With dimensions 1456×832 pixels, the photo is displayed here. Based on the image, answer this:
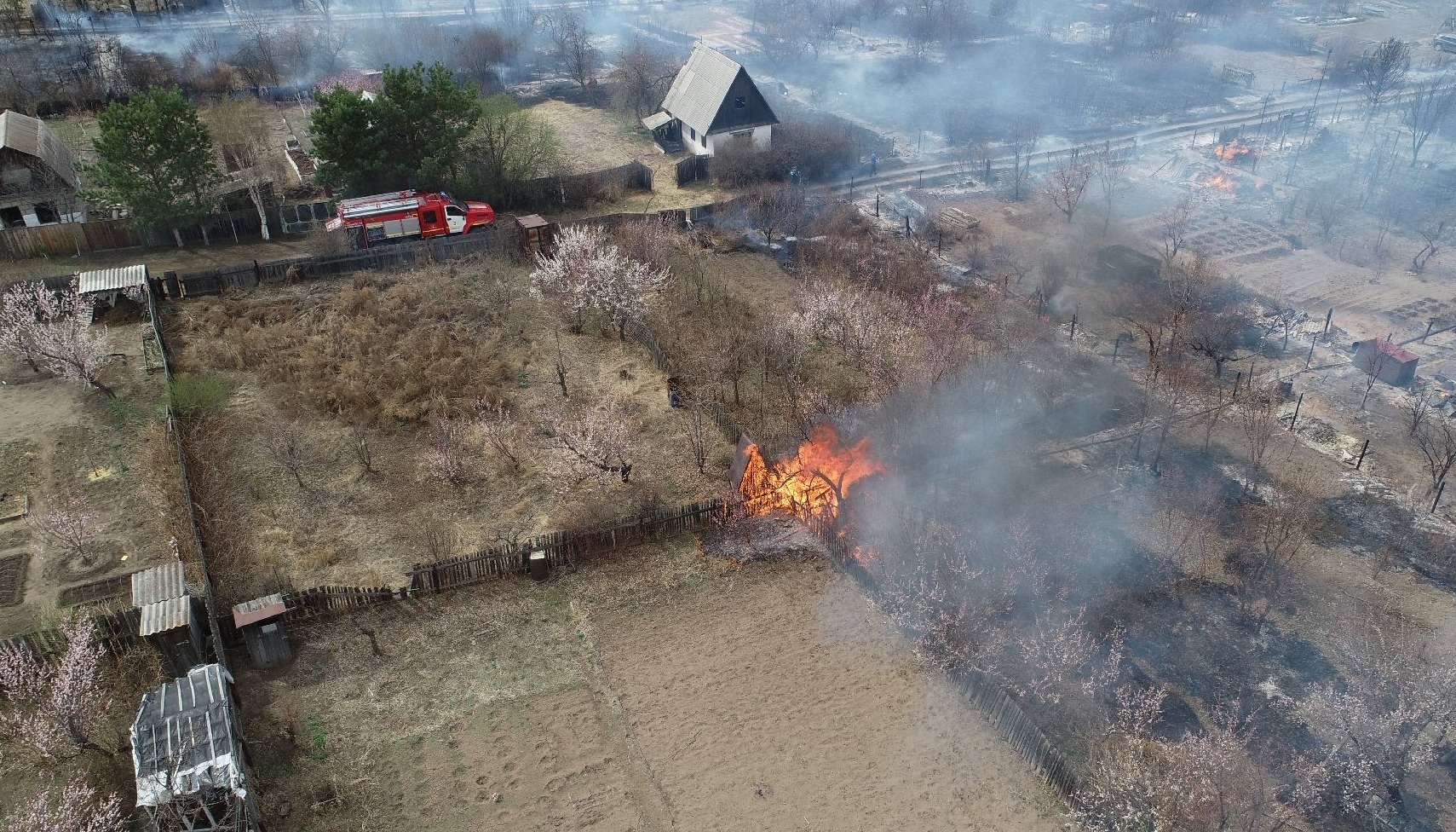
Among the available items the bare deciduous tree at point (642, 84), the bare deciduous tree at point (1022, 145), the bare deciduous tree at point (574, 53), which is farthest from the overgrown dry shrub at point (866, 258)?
the bare deciduous tree at point (574, 53)

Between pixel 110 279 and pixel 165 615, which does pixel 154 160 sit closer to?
pixel 110 279

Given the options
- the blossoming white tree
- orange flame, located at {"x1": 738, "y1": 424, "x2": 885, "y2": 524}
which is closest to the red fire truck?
the blossoming white tree

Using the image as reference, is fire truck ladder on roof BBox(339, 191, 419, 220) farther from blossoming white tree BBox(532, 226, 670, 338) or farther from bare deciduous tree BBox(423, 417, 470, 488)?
bare deciduous tree BBox(423, 417, 470, 488)

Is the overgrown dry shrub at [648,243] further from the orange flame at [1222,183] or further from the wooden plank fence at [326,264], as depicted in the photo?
the orange flame at [1222,183]

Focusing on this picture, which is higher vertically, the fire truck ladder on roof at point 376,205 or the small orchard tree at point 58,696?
the fire truck ladder on roof at point 376,205

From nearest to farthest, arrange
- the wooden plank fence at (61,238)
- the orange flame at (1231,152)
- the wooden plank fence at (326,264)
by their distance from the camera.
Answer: the wooden plank fence at (326,264)
the wooden plank fence at (61,238)
the orange flame at (1231,152)

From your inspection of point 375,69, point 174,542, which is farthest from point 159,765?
point 375,69

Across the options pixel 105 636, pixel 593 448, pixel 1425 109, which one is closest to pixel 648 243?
pixel 593 448
